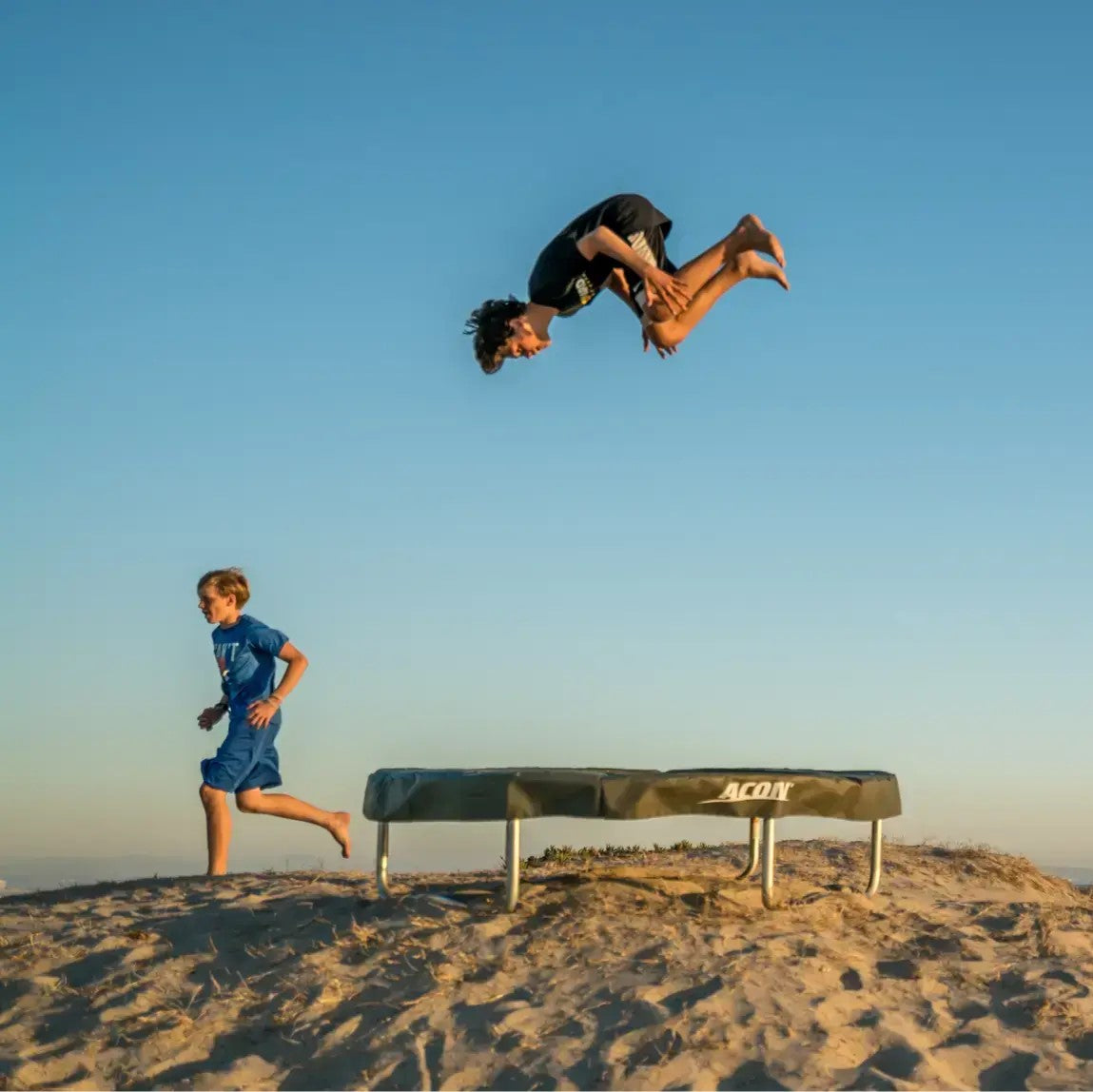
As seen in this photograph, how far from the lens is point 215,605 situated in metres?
8.40

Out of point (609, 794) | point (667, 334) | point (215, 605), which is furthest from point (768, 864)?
point (215, 605)

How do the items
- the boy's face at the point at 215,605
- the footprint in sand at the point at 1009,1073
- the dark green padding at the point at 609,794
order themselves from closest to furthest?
the footprint in sand at the point at 1009,1073 < the dark green padding at the point at 609,794 < the boy's face at the point at 215,605

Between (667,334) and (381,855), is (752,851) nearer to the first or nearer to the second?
(381,855)

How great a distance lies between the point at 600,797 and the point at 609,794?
4 centimetres

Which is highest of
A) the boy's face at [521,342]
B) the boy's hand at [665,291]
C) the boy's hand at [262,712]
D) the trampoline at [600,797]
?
the boy's hand at [665,291]

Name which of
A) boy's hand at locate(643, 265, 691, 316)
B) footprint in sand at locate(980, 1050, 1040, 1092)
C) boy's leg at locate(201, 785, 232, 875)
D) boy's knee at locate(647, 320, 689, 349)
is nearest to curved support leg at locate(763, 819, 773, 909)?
footprint in sand at locate(980, 1050, 1040, 1092)

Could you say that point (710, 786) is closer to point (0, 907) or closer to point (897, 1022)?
point (897, 1022)

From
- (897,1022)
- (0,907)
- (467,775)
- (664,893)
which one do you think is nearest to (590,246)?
(467,775)

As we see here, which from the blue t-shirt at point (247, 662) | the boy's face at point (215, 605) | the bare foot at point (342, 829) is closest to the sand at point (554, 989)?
the bare foot at point (342, 829)

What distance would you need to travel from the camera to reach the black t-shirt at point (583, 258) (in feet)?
21.4

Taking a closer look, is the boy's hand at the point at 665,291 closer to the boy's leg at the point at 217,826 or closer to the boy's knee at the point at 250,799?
the boy's knee at the point at 250,799

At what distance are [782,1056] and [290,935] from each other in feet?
8.47

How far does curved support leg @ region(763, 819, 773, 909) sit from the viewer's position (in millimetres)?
6719

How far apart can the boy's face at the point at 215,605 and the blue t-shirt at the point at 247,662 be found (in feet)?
0.34
